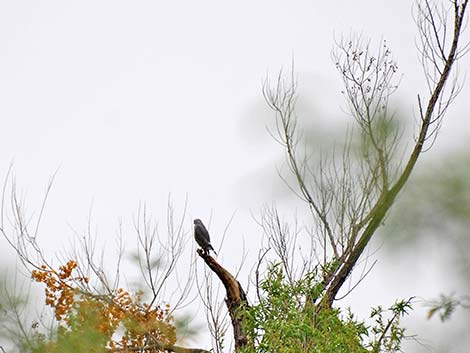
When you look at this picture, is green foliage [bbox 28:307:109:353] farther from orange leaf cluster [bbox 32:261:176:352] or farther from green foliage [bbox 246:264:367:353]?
green foliage [bbox 246:264:367:353]

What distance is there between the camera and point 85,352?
9.29 feet

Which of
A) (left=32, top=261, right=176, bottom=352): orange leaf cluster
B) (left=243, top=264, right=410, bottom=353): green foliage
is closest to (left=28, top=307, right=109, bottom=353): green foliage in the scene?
(left=32, top=261, right=176, bottom=352): orange leaf cluster


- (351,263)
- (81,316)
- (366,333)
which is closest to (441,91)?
(351,263)

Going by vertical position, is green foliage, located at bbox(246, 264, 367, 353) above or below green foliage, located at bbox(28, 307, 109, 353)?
above

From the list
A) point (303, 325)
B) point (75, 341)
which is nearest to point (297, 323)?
point (303, 325)

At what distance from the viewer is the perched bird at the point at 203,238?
25.1 feet

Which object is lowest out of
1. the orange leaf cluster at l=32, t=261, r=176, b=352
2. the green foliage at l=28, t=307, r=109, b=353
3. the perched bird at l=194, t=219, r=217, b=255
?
the green foliage at l=28, t=307, r=109, b=353

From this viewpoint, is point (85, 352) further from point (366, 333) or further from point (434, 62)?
point (434, 62)

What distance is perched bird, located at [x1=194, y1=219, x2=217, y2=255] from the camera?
301 inches

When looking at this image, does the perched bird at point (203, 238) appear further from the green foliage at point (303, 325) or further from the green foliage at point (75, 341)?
the green foliage at point (75, 341)

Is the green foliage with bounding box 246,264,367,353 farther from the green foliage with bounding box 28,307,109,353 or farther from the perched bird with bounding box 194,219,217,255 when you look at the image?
the green foliage with bounding box 28,307,109,353

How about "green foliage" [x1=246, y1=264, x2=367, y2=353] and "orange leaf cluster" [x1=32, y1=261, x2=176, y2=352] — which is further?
"green foliage" [x1=246, y1=264, x2=367, y2=353]

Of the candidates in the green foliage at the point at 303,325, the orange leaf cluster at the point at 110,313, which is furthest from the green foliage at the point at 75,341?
the green foliage at the point at 303,325

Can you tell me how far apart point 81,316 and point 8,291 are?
3.56ft
